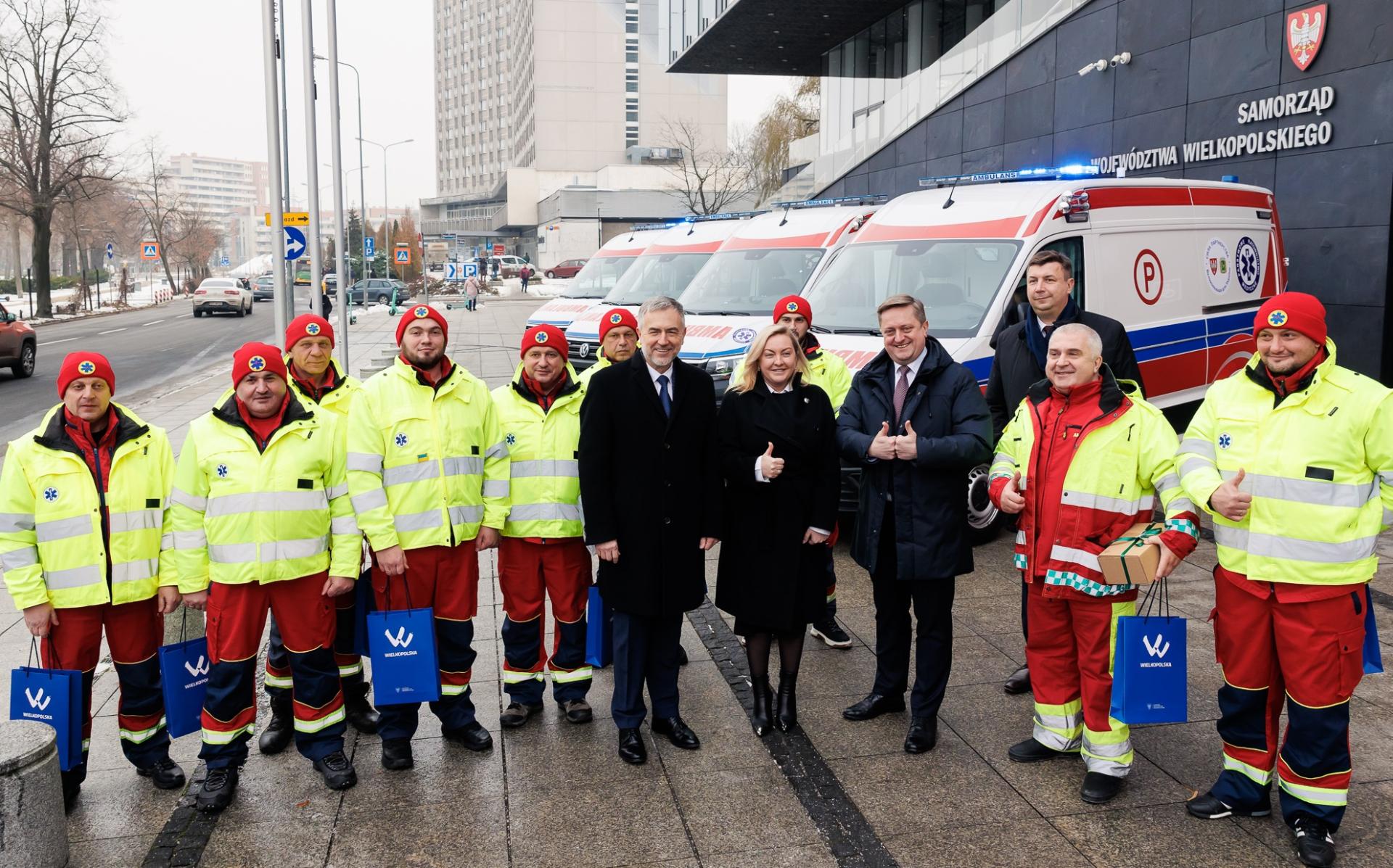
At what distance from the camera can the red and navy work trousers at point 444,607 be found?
4.79m

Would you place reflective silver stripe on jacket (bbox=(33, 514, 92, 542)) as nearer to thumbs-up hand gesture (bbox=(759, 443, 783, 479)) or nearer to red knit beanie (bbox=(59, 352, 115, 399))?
red knit beanie (bbox=(59, 352, 115, 399))

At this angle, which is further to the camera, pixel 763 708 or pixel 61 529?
pixel 763 708

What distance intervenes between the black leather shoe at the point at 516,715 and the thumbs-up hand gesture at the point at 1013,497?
239 cm

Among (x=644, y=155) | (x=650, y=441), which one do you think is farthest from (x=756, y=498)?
(x=644, y=155)

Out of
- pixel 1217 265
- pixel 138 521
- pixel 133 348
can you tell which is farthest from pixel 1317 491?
pixel 133 348

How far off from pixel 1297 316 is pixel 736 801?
9.05ft

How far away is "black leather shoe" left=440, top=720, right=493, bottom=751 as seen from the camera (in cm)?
487

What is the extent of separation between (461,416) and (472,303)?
41767 mm

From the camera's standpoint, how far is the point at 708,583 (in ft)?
25.0

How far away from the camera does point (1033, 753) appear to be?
4727 mm

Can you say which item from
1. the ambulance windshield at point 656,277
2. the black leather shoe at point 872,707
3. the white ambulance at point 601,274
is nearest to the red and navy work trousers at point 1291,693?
the black leather shoe at point 872,707

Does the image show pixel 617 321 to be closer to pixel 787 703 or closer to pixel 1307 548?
pixel 787 703

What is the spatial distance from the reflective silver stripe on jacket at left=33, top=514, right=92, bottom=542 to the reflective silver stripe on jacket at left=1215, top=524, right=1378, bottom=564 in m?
4.35

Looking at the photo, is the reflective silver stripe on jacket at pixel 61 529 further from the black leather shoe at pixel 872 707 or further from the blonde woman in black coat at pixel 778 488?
the black leather shoe at pixel 872 707
